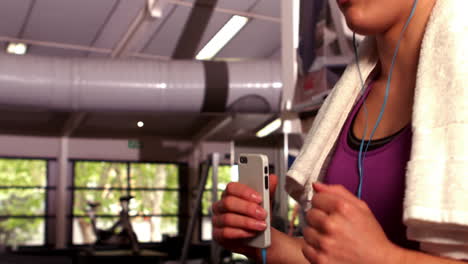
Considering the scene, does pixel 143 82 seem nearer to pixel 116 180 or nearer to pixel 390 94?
pixel 390 94

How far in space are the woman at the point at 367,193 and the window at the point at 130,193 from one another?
23.7 ft

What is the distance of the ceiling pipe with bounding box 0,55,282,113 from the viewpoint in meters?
3.29

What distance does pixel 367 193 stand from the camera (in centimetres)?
48

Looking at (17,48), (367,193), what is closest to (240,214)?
(367,193)

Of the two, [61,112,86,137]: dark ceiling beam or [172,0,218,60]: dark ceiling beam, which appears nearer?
[172,0,218,60]: dark ceiling beam

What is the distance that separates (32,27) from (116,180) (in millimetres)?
4652

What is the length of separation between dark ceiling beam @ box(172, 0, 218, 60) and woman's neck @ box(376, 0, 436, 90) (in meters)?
2.12

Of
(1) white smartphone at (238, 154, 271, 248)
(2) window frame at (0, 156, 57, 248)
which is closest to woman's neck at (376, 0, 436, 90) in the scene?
(1) white smartphone at (238, 154, 271, 248)

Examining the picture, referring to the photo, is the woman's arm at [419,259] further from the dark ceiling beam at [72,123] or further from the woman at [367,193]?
the dark ceiling beam at [72,123]

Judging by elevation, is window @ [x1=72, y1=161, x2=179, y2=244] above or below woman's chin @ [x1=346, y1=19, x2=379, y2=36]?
below

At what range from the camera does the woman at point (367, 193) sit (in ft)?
1.20

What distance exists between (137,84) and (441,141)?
3.12m

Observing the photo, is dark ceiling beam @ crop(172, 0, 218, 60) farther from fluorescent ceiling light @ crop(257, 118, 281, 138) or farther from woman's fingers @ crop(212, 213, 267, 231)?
woman's fingers @ crop(212, 213, 267, 231)

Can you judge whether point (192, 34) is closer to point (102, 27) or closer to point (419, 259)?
point (102, 27)
